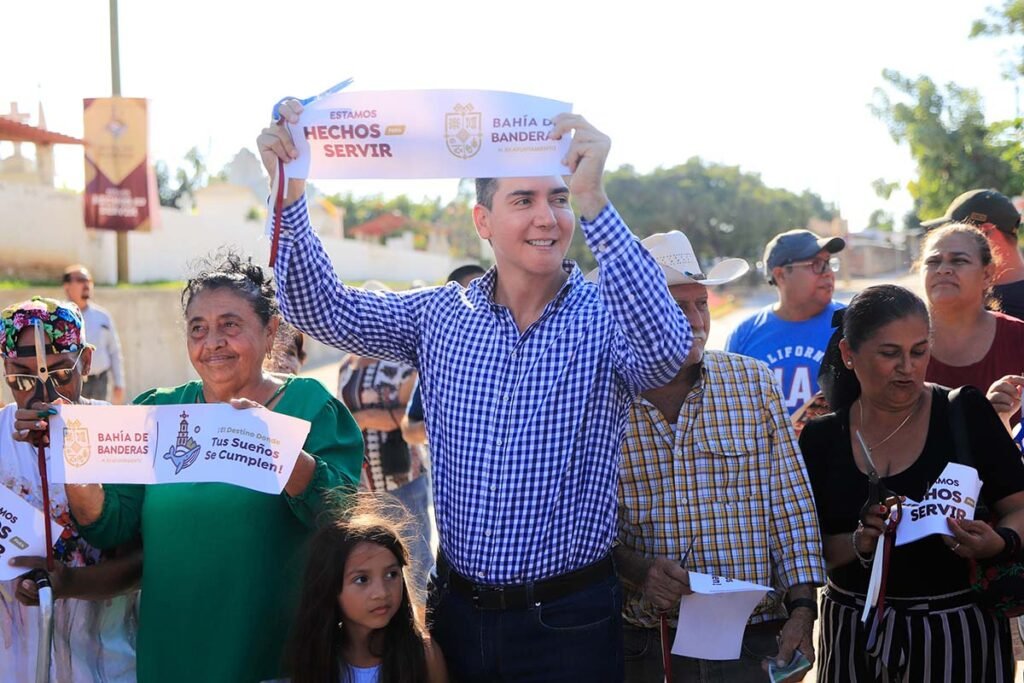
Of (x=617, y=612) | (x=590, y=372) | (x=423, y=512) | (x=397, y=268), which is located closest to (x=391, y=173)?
(x=590, y=372)

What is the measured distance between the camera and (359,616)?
3225mm

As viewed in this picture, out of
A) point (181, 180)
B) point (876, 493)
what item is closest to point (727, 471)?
point (876, 493)

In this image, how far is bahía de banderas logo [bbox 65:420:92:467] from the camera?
317cm

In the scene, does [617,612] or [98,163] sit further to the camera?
[98,163]

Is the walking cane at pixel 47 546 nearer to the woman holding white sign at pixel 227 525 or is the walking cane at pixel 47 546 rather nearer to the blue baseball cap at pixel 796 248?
the woman holding white sign at pixel 227 525

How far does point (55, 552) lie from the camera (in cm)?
340

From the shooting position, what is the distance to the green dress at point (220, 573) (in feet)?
10.5

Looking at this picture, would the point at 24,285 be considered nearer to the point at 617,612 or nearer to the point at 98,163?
the point at 98,163

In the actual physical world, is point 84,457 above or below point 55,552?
above

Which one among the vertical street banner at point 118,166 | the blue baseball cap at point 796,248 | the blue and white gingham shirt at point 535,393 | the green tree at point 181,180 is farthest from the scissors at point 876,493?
the green tree at point 181,180

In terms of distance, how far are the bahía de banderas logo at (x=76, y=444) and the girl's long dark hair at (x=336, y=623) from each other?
0.72m

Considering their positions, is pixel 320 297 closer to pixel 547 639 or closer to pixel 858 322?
pixel 547 639

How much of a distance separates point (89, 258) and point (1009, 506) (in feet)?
60.8

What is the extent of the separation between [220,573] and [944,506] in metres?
2.14
